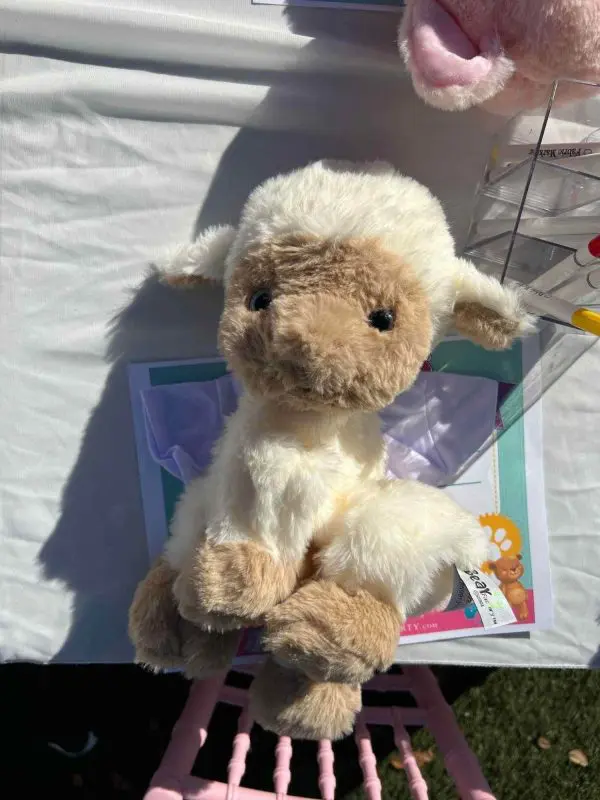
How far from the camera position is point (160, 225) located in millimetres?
688

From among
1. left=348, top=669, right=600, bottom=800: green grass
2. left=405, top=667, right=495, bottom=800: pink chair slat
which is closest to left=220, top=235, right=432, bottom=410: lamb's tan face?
left=405, top=667, right=495, bottom=800: pink chair slat

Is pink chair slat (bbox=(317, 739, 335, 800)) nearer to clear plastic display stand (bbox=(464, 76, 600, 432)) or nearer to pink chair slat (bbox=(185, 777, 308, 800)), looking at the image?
pink chair slat (bbox=(185, 777, 308, 800))

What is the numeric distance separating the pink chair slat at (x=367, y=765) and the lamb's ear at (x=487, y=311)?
18.3 inches

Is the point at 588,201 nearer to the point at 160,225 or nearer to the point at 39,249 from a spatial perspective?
the point at 160,225

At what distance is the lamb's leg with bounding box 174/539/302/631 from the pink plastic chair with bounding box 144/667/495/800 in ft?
0.84

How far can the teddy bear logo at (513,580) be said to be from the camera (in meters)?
0.72

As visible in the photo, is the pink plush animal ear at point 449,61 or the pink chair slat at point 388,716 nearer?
the pink plush animal ear at point 449,61

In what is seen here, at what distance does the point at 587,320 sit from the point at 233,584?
15.4 inches

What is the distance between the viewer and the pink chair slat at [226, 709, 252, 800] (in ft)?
2.15

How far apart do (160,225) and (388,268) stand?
0.33 m

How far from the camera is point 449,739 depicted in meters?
0.73

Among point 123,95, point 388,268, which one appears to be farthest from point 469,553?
point 123,95

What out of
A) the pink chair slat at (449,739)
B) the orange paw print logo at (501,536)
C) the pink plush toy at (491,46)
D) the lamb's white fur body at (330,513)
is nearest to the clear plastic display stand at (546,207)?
the pink plush toy at (491,46)

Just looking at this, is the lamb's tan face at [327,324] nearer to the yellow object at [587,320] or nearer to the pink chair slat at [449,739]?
the yellow object at [587,320]
